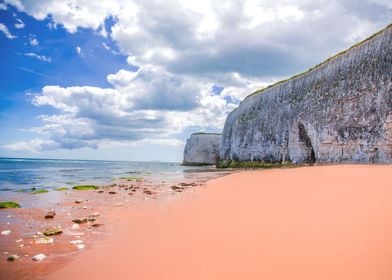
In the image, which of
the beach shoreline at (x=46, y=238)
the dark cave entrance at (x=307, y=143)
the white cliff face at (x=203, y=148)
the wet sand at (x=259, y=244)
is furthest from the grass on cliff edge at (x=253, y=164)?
the white cliff face at (x=203, y=148)

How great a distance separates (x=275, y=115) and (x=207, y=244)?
33.5m

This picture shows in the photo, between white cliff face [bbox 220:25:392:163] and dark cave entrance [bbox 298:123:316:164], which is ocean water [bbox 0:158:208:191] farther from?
dark cave entrance [bbox 298:123:316:164]

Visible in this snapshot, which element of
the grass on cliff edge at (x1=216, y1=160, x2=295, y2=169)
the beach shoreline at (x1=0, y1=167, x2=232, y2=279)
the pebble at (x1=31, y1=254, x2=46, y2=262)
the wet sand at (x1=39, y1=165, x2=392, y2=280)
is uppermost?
the grass on cliff edge at (x1=216, y1=160, x2=295, y2=169)

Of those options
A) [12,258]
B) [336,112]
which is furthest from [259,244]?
[336,112]

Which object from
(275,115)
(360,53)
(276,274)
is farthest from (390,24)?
(276,274)

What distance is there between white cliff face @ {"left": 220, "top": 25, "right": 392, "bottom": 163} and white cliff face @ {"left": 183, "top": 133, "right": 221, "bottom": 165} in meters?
38.9

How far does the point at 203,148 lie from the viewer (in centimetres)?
7988

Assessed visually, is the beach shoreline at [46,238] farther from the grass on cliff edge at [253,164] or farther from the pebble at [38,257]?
the grass on cliff edge at [253,164]

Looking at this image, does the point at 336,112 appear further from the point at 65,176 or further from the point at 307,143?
the point at 65,176

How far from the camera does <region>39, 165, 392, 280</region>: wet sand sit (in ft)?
11.1

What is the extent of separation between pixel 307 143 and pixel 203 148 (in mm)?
51100

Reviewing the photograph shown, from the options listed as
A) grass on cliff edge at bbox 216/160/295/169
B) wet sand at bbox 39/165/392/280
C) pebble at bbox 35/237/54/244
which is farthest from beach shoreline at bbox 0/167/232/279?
grass on cliff edge at bbox 216/160/295/169

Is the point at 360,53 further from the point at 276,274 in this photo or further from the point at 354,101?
the point at 276,274

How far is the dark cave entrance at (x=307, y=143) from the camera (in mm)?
28875
